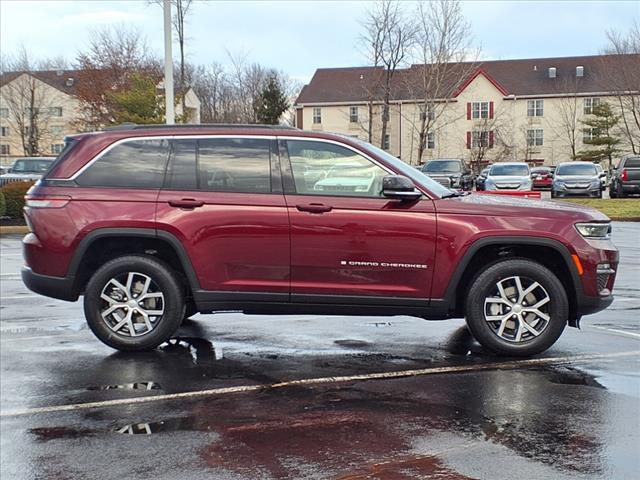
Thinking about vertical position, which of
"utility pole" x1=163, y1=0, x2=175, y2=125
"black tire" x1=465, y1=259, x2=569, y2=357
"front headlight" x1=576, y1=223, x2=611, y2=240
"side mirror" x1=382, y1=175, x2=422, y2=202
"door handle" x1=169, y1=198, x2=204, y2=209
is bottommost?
"black tire" x1=465, y1=259, x2=569, y2=357

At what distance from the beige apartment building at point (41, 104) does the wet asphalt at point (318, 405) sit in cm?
5340

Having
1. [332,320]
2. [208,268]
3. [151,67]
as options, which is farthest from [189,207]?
[151,67]

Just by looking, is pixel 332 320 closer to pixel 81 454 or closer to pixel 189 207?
pixel 189 207

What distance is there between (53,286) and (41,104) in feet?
218

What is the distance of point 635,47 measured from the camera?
156 feet

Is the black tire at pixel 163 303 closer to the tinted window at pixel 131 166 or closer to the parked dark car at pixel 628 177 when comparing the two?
the tinted window at pixel 131 166

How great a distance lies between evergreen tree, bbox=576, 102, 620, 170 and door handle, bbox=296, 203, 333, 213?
4968 centimetres

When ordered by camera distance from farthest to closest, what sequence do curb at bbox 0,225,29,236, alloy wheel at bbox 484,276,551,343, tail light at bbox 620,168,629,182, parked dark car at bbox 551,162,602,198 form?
tail light at bbox 620,168,629,182 → parked dark car at bbox 551,162,602,198 → curb at bbox 0,225,29,236 → alloy wheel at bbox 484,276,551,343

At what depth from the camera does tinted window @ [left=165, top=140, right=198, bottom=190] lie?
20.1ft

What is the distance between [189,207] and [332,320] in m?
2.24

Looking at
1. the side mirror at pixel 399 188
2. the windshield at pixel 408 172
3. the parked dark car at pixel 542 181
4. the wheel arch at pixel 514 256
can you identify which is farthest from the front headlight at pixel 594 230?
the parked dark car at pixel 542 181

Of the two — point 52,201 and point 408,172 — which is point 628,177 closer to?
point 408,172

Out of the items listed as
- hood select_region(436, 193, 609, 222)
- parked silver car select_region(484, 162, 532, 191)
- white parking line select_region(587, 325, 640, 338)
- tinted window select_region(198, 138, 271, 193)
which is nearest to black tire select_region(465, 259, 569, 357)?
hood select_region(436, 193, 609, 222)

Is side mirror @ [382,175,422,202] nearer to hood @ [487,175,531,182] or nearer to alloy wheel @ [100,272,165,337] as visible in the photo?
alloy wheel @ [100,272,165,337]
